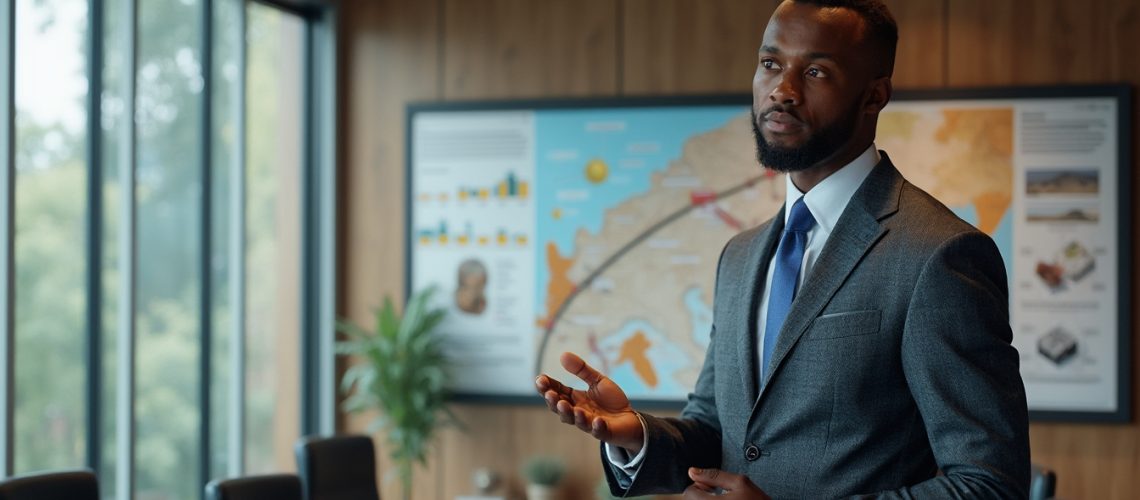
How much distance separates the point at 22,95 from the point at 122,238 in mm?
798

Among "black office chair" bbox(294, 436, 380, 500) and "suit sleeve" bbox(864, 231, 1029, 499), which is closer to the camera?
"suit sleeve" bbox(864, 231, 1029, 499)

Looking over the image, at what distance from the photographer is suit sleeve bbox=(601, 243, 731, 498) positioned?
2.01m

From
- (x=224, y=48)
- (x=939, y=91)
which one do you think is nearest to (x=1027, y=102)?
(x=939, y=91)

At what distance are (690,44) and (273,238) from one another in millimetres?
2374

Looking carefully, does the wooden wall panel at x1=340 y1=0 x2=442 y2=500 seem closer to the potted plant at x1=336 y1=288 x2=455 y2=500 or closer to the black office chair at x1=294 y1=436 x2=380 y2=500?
the potted plant at x1=336 y1=288 x2=455 y2=500

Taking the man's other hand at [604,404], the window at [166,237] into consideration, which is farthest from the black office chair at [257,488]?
the man's other hand at [604,404]

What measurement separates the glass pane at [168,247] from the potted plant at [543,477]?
1638 millimetres

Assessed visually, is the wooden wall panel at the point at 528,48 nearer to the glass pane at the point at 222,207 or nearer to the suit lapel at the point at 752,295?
the glass pane at the point at 222,207

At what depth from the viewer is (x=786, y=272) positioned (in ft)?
6.38

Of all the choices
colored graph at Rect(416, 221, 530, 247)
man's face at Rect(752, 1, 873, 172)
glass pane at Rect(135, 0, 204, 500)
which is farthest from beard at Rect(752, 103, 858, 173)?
colored graph at Rect(416, 221, 530, 247)

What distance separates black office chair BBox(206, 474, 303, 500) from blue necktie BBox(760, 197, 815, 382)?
2444 mm

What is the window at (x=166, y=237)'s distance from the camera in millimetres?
5047

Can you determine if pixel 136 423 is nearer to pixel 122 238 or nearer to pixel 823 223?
pixel 122 238

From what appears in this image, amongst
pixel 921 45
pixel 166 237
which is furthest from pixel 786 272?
pixel 921 45
